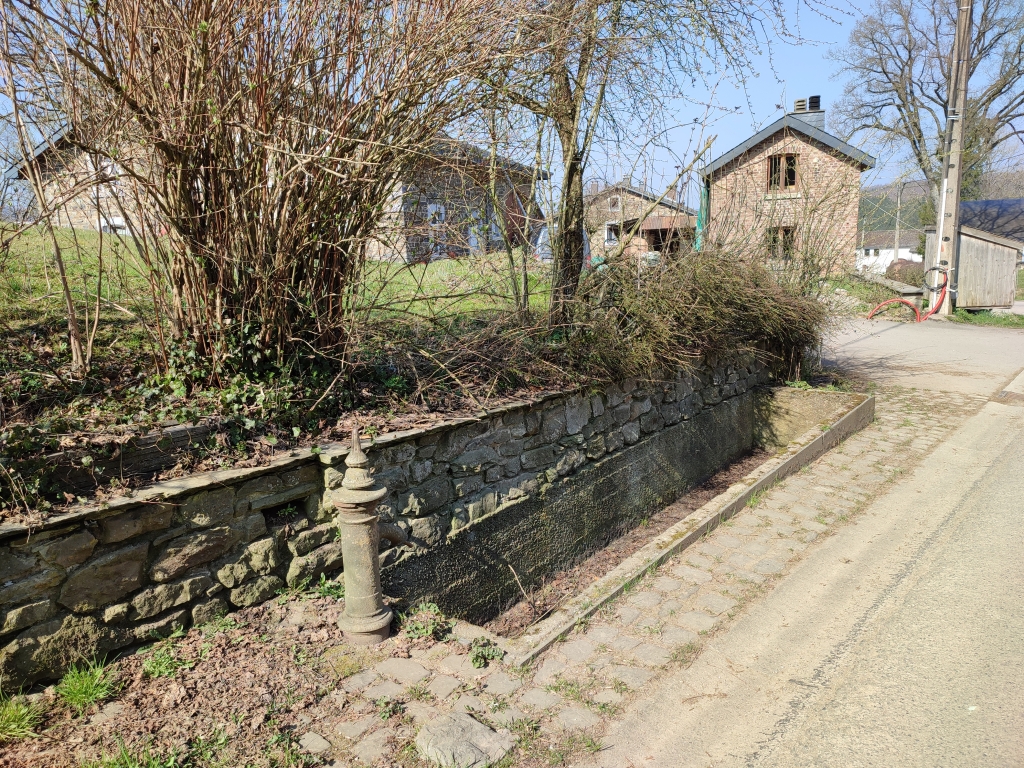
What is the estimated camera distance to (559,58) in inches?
217

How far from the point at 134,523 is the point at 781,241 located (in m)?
8.28

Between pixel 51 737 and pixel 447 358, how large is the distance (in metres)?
3.07

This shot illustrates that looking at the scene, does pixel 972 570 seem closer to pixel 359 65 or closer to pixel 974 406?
pixel 359 65

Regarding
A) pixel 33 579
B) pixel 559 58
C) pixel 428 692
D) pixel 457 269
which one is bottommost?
pixel 428 692

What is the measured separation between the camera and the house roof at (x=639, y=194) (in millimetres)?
6922

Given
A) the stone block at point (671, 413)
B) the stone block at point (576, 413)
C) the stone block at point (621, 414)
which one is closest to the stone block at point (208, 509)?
the stone block at point (576, 413)

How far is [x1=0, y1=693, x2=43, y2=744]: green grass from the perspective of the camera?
2479mm

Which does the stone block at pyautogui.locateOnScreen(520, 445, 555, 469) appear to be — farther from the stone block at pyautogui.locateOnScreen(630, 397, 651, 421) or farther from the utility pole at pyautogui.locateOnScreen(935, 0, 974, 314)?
the utility pole at pyautogui.locateOnScreen(935, 0, 974, 314)

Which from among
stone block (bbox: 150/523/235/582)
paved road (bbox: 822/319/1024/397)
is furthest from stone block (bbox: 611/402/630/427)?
paved road (bbox: 822/319/1024/397)

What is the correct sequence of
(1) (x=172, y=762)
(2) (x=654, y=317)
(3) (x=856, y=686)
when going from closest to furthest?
1. (1) (x=172, y=762)
2. (3) (x=856, y=686)
3. (2) (x=654, y=317)

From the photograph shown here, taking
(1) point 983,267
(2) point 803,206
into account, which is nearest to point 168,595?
(2) point 803,206

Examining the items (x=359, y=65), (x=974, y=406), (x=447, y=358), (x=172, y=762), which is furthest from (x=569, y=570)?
(x=974, y=406)

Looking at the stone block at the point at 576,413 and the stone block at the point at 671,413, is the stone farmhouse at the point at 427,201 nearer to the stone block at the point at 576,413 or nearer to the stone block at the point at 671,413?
the stone block at the point at 576,413

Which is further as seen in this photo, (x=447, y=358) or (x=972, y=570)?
A: (x=447, y=358)
